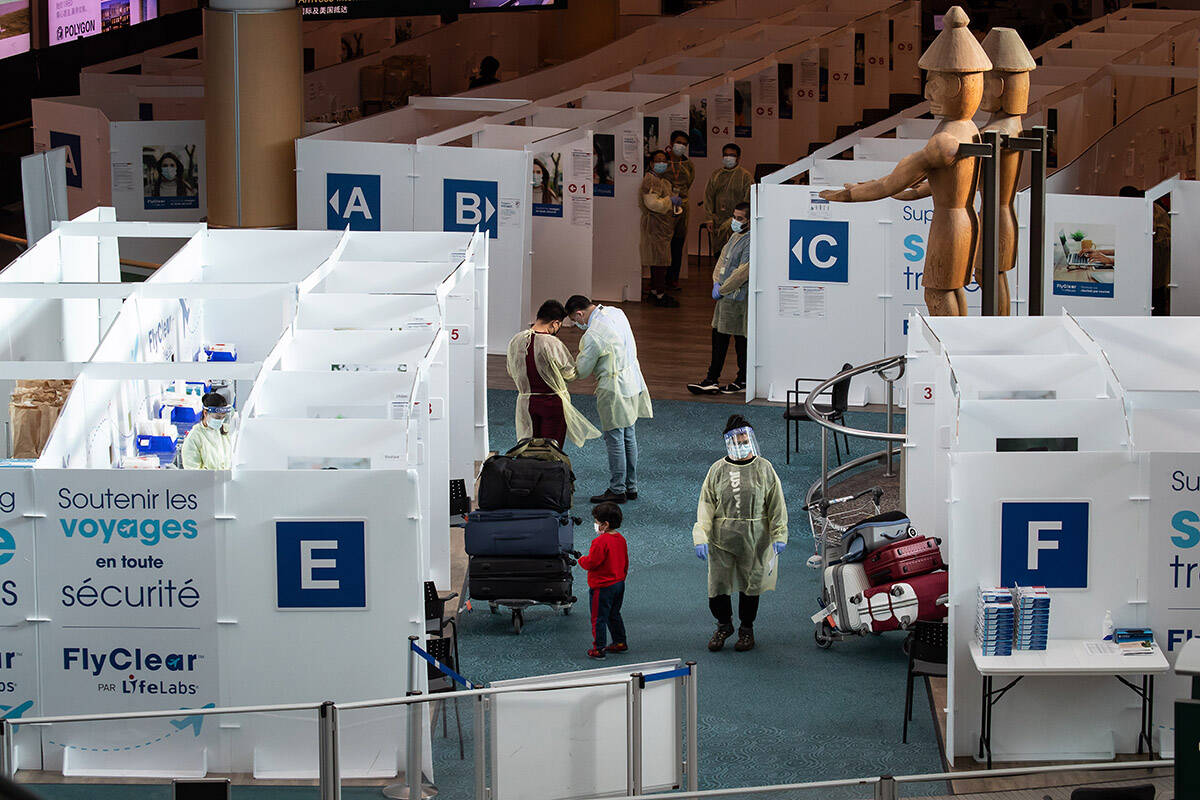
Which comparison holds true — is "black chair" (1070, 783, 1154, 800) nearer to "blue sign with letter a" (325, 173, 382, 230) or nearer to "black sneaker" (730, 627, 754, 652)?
"black sneaker" (730, 627, 754, 652)

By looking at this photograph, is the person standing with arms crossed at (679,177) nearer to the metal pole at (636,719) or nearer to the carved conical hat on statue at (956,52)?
the carved conical hat on statue at (956,52)

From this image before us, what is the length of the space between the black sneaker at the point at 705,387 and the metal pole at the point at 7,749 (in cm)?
868

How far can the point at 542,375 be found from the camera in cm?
1110

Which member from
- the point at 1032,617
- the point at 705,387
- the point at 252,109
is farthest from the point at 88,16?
the point at 1032,617

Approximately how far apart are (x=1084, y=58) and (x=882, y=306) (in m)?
6.58

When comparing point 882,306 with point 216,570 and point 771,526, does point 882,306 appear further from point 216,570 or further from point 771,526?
point 216,570

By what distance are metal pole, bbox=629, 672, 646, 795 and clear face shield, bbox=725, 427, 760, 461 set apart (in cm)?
251

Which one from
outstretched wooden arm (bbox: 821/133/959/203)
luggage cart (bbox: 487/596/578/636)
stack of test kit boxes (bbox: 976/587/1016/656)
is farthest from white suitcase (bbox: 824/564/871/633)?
outstretched wooden arm (bbox: 821/133/959/203)

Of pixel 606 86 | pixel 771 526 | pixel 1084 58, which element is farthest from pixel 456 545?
pixel 1084 58

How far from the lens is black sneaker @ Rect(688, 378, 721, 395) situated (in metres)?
14.3

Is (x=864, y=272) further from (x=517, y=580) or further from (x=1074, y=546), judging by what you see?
(x=1074, y=546)

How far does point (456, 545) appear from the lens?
10922mm

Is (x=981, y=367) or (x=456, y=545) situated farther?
(x=456, y=545)

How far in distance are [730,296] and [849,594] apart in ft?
17.2
